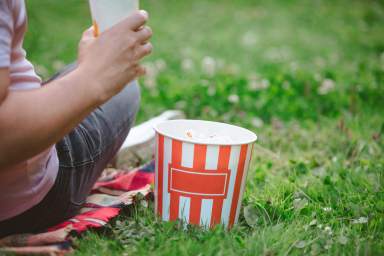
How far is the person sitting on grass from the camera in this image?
37.5 inches

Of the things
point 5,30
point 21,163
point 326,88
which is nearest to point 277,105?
point 326,88

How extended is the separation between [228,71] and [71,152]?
6.20 ft

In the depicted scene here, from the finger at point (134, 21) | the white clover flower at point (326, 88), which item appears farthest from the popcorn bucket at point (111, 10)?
the white clover flower at point (326, 88)

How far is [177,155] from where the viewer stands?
1295 mm

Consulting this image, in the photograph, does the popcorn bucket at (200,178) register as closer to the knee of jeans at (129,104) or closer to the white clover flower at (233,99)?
the knee of jeans at (129,104)

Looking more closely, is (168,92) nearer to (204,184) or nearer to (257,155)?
(257,155)

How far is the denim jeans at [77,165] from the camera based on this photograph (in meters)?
1.29

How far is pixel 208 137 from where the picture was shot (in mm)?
1462

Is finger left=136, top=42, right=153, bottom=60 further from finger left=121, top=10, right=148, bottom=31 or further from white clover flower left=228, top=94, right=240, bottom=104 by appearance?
white clover flower left=228, top=94, right=240, bottom=104

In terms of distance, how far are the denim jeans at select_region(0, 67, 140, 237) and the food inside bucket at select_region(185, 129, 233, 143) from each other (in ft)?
0.77

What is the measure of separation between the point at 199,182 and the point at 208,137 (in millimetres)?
204

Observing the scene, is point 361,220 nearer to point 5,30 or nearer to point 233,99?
point 5,30

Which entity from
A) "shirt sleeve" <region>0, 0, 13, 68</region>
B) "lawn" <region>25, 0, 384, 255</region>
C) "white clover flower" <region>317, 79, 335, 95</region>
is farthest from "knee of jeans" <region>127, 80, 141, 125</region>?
"white clover flower" <region>317, 79, 335, 95</region>

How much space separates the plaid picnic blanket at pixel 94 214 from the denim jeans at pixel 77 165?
0.04 meters
